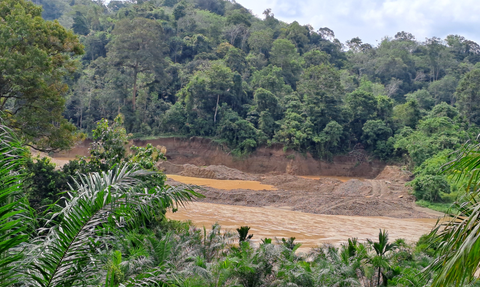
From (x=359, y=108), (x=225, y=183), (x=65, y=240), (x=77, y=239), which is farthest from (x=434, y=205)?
(x=65, y=240)

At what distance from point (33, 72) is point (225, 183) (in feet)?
61.8

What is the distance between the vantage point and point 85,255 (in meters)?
3.77

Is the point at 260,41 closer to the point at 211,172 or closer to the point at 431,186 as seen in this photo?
the point at 211,172

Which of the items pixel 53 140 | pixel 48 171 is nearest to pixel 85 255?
pixel 48 171

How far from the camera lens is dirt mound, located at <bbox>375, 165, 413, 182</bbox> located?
31.9m

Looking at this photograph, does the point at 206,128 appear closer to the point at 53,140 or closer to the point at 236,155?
the point at 236,155

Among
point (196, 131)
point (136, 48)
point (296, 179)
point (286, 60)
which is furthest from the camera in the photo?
point (286, 60)

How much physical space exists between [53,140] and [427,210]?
20.9 meters

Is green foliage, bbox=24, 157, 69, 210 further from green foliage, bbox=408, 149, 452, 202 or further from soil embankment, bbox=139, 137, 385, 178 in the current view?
soil embankment, bbox=139, 137, 385, 178

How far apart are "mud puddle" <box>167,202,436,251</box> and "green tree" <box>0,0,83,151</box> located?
6.87 metres

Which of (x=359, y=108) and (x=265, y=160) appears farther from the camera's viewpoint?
(x=359, y=108)

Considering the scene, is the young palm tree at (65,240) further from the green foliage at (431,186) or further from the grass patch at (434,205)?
the green foliage at (431,186)

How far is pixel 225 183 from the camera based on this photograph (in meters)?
30.3

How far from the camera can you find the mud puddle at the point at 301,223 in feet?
52.1
